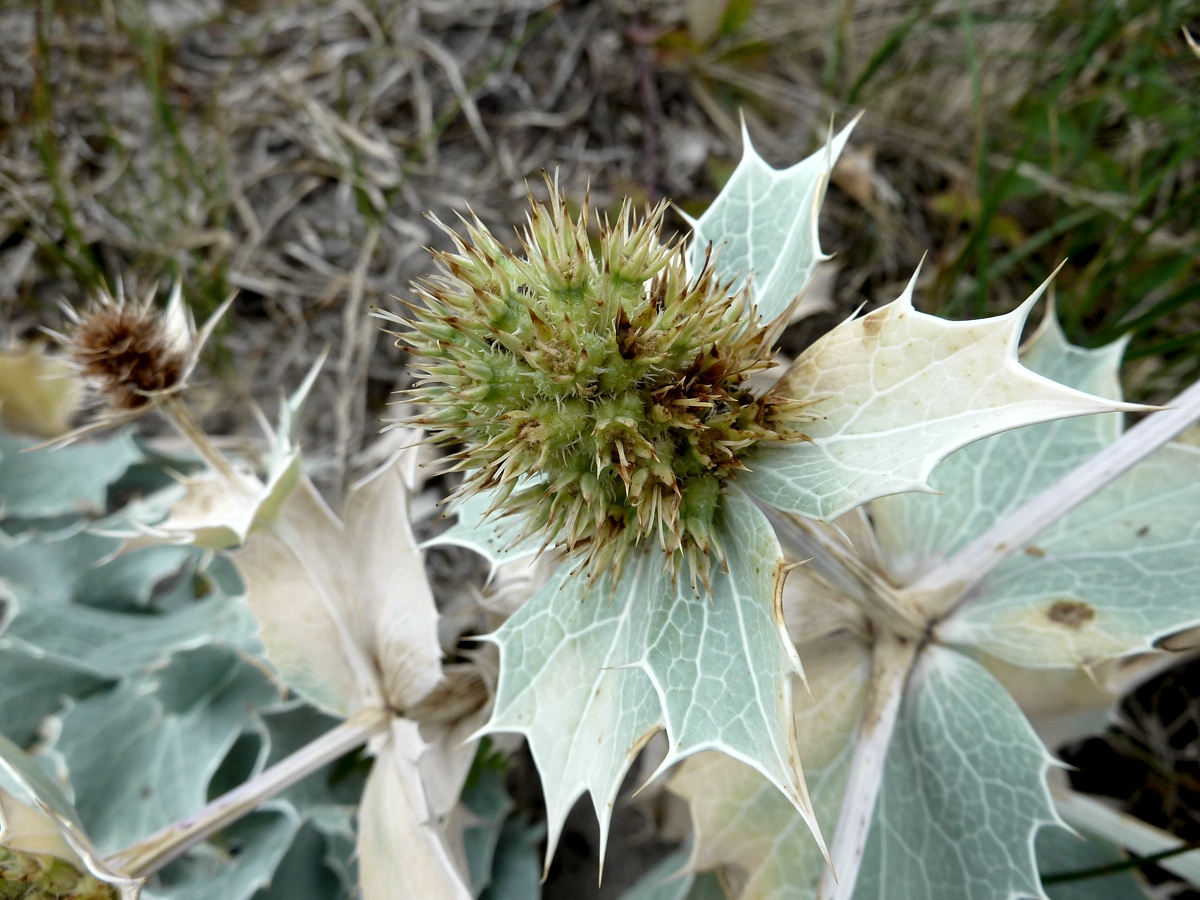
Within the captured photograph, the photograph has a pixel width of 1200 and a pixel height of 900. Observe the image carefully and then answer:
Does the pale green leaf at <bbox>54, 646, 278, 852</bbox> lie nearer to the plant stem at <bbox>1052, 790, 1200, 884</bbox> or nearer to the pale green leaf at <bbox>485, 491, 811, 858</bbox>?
the pale green leaf at <bbox>485, 491, 811, 858</bbox>

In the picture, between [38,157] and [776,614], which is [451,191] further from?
[776,614]

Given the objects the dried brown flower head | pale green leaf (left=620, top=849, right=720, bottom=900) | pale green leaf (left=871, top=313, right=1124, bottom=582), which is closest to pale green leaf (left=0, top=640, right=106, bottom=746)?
the dried brown flower head

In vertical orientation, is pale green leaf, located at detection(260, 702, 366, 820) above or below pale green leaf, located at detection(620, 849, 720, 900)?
above

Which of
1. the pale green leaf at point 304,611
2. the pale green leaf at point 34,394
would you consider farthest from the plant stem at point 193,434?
the pale green leaf at point 34,394

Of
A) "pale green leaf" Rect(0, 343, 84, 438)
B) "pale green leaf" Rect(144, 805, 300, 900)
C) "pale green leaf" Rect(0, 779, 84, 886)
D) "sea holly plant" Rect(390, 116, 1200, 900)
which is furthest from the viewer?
"pale green leaf" Rect(0, 343, 84, 438)

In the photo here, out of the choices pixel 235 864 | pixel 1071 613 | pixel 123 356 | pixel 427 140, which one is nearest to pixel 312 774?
pixel 235 864

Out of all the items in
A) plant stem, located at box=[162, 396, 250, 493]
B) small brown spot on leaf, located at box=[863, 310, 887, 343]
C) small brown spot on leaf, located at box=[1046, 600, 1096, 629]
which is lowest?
small brown spot on leaf, located at box=[1046, 600, 1096, 629]

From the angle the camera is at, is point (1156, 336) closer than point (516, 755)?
No

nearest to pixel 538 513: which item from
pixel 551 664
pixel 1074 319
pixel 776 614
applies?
pixel 551 664
